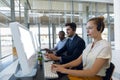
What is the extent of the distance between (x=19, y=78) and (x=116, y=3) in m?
7.32

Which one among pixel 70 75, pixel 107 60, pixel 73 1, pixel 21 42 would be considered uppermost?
pixel 73 1

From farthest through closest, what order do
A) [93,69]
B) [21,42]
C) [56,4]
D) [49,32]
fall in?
[56,4]
[49,32]
[93,69]
[21,42]

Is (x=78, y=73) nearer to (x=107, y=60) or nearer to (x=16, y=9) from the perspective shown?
(x=107, y=60)

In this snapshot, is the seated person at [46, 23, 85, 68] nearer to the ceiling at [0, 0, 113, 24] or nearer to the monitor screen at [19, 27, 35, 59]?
the monitor screen at [19, 27, 35, 59]

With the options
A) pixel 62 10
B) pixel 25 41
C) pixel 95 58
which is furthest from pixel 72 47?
pixel 62 10

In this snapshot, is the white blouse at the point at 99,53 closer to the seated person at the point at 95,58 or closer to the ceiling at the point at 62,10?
the seated person at the point at 95,58

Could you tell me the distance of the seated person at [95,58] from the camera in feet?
4.74

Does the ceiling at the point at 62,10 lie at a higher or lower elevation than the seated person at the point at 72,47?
higher

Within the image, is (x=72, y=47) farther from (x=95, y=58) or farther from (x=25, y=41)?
(x=25, y=41)

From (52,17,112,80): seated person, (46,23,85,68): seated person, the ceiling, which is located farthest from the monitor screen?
the ceiling

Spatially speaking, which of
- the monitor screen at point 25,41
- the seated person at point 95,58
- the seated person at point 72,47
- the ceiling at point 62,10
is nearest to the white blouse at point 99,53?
the seated person at point 95,58

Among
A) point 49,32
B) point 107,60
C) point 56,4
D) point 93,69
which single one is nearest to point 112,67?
point 107,60

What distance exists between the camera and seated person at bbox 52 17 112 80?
1444 millimetres

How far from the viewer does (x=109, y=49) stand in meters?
1.56
